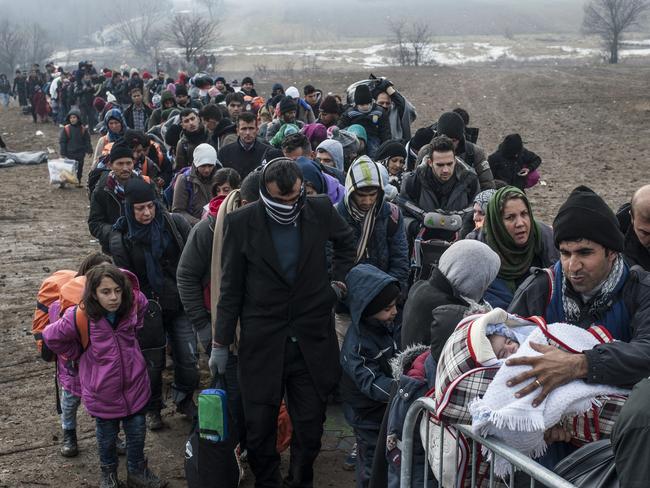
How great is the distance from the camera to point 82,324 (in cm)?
482

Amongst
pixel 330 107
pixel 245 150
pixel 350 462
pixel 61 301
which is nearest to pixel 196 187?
pixel 245 150

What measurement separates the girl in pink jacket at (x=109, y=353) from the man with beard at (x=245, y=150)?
3.11m

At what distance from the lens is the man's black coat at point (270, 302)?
4492 millimetres

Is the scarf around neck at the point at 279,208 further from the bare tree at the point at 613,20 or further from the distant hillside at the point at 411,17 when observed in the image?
the distant hillside at the point at 411,17

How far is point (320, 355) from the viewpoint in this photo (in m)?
4.65

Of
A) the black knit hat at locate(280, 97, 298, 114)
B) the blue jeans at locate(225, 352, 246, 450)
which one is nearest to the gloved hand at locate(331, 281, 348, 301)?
the blue jeans at locate(225, 352, 246, 450)

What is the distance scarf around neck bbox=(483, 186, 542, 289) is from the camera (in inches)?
177

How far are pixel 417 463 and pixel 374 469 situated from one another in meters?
0.41

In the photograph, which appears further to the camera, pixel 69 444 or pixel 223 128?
pixel 223 128

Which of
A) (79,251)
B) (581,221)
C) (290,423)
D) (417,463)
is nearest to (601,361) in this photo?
(581,221)

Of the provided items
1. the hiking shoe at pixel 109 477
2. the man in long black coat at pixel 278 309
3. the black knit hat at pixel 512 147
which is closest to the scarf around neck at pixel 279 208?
the man in long black coat at pixel 278 309

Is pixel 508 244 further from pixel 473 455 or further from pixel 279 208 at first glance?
pixel 473 455

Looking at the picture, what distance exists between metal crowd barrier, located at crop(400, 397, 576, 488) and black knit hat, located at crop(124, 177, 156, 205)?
278 centimetres

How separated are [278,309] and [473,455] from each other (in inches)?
71.0
